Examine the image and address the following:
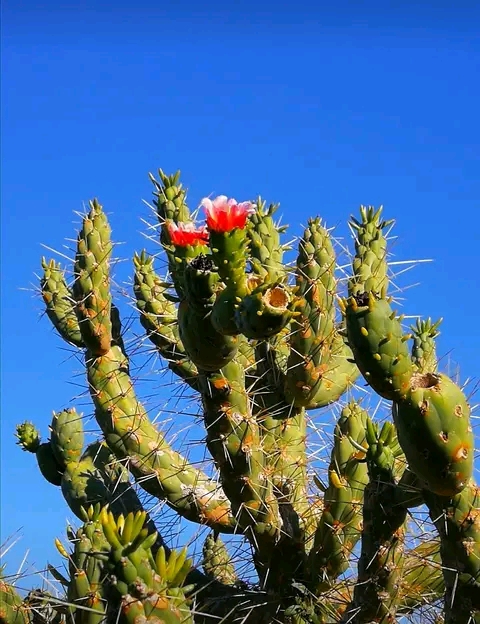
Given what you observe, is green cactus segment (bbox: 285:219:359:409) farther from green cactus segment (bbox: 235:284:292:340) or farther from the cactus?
green cactus segment (bbox: 235:284:292:340)

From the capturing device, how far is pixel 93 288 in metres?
4.33

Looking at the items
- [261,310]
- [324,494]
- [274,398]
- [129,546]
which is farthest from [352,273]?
[129,546]

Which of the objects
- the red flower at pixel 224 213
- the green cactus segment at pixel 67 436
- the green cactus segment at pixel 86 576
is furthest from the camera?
the green cactus segment at pixel 67 436

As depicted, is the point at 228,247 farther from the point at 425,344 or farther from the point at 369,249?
the point at 369,249

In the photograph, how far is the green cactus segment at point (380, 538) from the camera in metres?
3.25

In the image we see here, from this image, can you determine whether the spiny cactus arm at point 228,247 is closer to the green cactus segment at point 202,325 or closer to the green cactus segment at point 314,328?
the green cactus segment at point 202,325

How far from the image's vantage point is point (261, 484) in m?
3.80

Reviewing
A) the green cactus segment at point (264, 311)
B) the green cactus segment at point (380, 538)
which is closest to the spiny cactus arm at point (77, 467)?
the green cactus segment at point (380, 538)

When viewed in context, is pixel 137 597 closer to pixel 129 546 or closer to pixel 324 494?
pixel 129 546

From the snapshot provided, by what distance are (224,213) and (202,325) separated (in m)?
0.45

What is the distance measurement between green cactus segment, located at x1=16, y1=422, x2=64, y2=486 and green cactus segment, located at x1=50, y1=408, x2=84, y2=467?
157 millimetres

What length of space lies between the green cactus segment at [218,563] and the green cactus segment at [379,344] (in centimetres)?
210

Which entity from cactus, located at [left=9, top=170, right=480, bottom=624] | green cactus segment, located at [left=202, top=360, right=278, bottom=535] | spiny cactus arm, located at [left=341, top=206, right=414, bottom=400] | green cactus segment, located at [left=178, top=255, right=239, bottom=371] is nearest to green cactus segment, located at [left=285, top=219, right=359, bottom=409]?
cactus, located at [left=9, top=170, right=480, bottom=624]

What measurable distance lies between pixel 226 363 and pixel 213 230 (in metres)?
0.65
